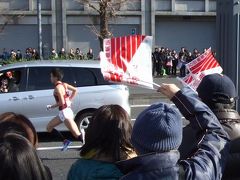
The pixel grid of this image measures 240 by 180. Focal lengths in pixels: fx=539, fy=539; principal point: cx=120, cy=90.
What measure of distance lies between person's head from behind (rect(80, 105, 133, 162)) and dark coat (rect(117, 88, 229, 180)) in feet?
1.02

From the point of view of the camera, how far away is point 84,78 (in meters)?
11.3

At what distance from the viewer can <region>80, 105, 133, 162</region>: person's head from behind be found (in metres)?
2.87

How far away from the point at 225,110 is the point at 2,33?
117ft

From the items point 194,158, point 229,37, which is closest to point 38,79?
point 229,37

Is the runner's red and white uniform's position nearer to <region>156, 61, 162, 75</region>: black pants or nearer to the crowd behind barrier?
the crowd behind barrier

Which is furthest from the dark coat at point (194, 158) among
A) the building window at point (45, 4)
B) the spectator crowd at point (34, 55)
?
the building window at point (45, 4)

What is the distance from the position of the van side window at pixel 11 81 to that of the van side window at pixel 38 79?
0.20 meters

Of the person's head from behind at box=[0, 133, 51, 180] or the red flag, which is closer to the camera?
the person's head from behind at box=[0, 133, 51, 180]

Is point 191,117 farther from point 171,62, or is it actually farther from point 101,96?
point 171,62

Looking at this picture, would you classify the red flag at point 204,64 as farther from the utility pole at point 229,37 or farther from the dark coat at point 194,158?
the dark coat at point 194,158

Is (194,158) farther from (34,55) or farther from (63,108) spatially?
(34,55)

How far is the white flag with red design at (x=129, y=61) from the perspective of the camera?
11.5 feet

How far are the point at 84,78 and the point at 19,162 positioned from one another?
896 cm

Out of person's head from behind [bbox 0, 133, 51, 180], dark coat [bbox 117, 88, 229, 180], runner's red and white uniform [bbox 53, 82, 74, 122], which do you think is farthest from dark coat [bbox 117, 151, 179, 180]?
runner's red and white uniform [bbox 53, 82, 74, 122]
